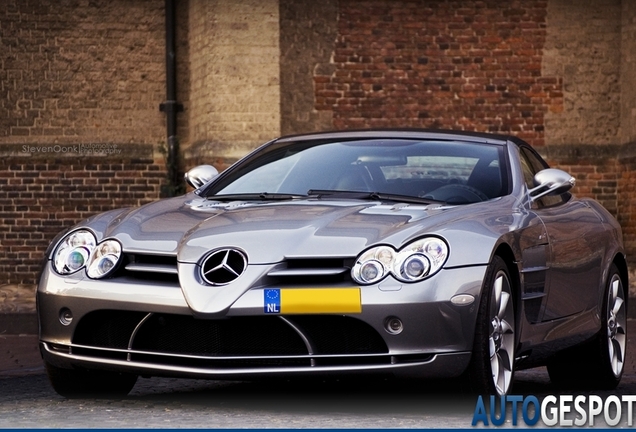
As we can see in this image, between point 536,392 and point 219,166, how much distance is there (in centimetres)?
1014

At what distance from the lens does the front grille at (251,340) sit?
5727 mm

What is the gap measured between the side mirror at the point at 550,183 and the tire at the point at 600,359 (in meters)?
0.81

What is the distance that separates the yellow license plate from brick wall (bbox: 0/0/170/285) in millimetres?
12353

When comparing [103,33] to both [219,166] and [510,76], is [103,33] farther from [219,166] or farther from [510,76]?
[510,76]

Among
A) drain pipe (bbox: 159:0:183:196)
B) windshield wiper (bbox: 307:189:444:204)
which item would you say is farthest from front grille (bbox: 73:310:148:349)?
drain pipe (bbox: 159:0:183:196)

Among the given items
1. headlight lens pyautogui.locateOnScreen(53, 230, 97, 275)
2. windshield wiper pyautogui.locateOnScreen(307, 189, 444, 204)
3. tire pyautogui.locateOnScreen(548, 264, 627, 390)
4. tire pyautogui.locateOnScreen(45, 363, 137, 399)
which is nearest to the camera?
headlight lens pyautogui.locateOnScreen(53, 230, 97, 275)

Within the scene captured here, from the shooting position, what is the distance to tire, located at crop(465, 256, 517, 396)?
5.77 meters

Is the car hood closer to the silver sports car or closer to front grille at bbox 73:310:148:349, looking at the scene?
the silver sports car

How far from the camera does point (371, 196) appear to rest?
6.66 metres

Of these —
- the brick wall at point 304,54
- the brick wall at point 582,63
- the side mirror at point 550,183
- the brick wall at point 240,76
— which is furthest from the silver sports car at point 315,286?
the brick wall at point 582,63

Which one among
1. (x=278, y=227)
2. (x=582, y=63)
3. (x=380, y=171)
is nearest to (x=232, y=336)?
(x=278, y=227)

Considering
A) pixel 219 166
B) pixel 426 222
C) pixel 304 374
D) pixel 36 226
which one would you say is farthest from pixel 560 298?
pixel 36 226

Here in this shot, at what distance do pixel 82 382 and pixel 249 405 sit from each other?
2.85ft

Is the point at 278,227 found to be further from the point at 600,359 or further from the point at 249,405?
the point at 600,359
